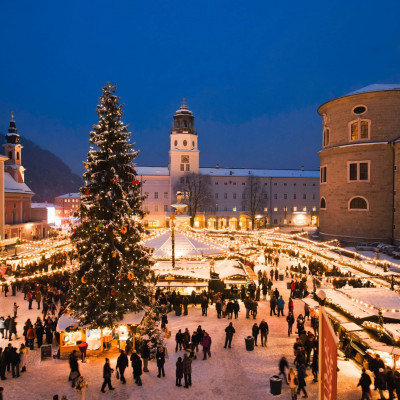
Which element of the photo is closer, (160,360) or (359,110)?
(160,360)

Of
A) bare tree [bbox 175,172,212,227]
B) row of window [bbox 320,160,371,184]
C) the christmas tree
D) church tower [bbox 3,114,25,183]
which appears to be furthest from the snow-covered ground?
church tower [bbox 3,114,25,183]

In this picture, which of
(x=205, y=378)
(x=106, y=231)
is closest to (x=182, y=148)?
(x=106, y=231)

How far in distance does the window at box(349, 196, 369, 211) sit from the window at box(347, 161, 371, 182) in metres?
1.86

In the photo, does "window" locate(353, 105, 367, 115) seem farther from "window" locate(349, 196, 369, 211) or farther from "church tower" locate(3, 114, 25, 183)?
"church tower" locate(3, 114, 25, 183)

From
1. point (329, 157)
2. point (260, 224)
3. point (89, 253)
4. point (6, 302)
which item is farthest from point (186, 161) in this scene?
point (89, 253)

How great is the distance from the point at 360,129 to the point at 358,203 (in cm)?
723

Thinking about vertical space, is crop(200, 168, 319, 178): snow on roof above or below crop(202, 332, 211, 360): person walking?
above

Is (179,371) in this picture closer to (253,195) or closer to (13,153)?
(13,153)

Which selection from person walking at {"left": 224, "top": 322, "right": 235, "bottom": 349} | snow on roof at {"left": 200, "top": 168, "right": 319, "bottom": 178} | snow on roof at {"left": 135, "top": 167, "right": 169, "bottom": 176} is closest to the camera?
person walking at {"left": 224, "top": 322, "right": 235, "bottom": 349}

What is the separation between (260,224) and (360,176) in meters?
36.9

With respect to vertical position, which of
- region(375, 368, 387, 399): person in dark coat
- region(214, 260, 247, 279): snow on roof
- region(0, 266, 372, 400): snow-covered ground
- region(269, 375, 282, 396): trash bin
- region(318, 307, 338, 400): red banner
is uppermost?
region(318, 307, 338, 400): red banner

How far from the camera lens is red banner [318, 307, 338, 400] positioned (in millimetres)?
3932

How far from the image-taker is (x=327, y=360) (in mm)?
4215

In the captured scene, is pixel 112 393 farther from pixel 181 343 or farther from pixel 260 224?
pixel 260 224
